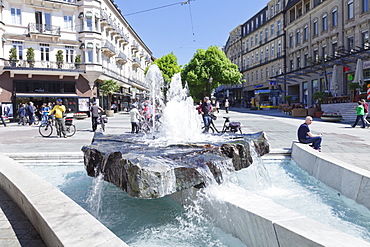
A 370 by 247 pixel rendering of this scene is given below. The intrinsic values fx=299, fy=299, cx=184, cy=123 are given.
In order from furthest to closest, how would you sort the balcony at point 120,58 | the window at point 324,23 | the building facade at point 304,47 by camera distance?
the balcony at point 120,58 < the window at point 324,23 < the building facade at point 304,47

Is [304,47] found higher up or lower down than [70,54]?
higher up

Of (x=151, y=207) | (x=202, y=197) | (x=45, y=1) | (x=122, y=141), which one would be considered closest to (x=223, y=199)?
(x=202, y=197)

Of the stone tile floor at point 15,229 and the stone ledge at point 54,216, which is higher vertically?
the stone ledge at point 54,216

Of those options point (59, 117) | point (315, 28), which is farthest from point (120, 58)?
point (59, 117)

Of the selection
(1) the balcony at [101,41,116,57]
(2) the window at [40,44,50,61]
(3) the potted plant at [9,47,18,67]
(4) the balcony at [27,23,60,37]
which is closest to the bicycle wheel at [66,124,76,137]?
(3) the potted plant at [9,47,18,67]

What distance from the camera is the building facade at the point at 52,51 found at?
99.1 feet

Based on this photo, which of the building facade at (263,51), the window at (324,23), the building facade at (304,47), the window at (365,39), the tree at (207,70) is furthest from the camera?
the building facade at (263,51)

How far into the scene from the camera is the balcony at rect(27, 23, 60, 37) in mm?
31047

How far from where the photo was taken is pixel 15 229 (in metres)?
3.31

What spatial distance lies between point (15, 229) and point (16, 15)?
33.8m

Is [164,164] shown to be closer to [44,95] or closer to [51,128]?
[51,128]

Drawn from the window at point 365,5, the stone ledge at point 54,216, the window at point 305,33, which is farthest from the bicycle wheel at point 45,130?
the window at point 305,33

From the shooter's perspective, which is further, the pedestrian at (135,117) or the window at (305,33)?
the window at (305,33)

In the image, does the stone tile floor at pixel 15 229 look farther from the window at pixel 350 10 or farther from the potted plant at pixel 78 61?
the window at pixel 350 10
